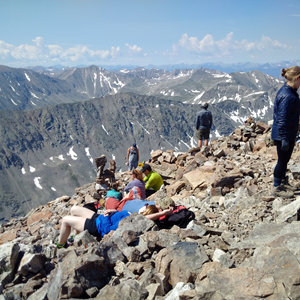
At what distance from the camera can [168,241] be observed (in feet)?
17.1

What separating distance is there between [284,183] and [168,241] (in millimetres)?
3736

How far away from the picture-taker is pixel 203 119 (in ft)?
49.6

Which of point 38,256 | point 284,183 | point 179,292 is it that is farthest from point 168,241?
point 284,183

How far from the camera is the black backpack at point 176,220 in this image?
639cm

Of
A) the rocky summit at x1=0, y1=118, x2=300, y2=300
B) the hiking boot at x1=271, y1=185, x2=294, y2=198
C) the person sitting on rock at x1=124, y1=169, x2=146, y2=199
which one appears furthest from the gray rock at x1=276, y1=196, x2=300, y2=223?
the person sitting on rock at x1=124, y1=169, x2=146, y2=199

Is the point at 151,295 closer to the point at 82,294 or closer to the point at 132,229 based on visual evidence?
the point at 82,294

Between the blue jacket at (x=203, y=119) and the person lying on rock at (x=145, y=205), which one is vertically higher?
the blue jacket at (x=203, y=119)

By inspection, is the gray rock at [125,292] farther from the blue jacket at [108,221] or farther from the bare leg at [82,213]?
the bare leg at [82,213]

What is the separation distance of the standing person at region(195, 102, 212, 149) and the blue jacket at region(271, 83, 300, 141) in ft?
29.5

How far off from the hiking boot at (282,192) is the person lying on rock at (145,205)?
112 inches

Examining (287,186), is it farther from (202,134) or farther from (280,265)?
(202,134)

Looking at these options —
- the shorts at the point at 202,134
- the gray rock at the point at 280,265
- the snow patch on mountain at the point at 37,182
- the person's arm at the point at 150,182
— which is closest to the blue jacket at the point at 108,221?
the gray rock at the point at 280,265

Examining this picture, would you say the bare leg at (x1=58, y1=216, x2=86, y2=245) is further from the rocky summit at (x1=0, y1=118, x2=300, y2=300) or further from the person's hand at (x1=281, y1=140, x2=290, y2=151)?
the person's hand at (x1=281, y1=140, x2=290, y2=151)

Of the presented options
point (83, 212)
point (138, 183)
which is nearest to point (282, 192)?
point (138, 183)
